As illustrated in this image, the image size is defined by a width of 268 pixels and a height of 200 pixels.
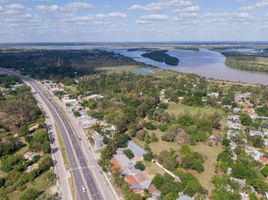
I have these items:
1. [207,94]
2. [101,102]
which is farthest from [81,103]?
[207,94]

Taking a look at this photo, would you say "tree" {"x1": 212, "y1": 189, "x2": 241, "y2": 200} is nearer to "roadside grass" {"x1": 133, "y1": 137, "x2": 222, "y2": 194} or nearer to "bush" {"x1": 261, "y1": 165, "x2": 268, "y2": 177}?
"roadside grass" {"x1": 133, "y1": 137, "x2": 222, "y2": 194}

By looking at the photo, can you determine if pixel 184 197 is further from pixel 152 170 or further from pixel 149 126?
pixel 149 126

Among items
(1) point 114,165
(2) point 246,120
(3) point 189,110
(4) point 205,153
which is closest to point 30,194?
(1) point 114,165

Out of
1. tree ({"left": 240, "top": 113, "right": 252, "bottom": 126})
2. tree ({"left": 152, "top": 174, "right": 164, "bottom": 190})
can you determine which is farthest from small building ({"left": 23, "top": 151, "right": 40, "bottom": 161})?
tree ({"left": 240, "top": 113, "right": 252, "bottom": 126})

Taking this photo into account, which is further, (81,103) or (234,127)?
(81,103)

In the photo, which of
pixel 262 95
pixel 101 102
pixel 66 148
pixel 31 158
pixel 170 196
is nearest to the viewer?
pixel 170 196

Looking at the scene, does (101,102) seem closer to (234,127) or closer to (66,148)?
(66,148)

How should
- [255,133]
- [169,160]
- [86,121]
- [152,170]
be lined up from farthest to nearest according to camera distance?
[86,121]
[255,133]
[169,160]
[152,170]

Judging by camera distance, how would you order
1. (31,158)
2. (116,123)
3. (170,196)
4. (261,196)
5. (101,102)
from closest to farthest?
(170,196) < (261,196) < (31,158) < (116,123) < (101,102)
